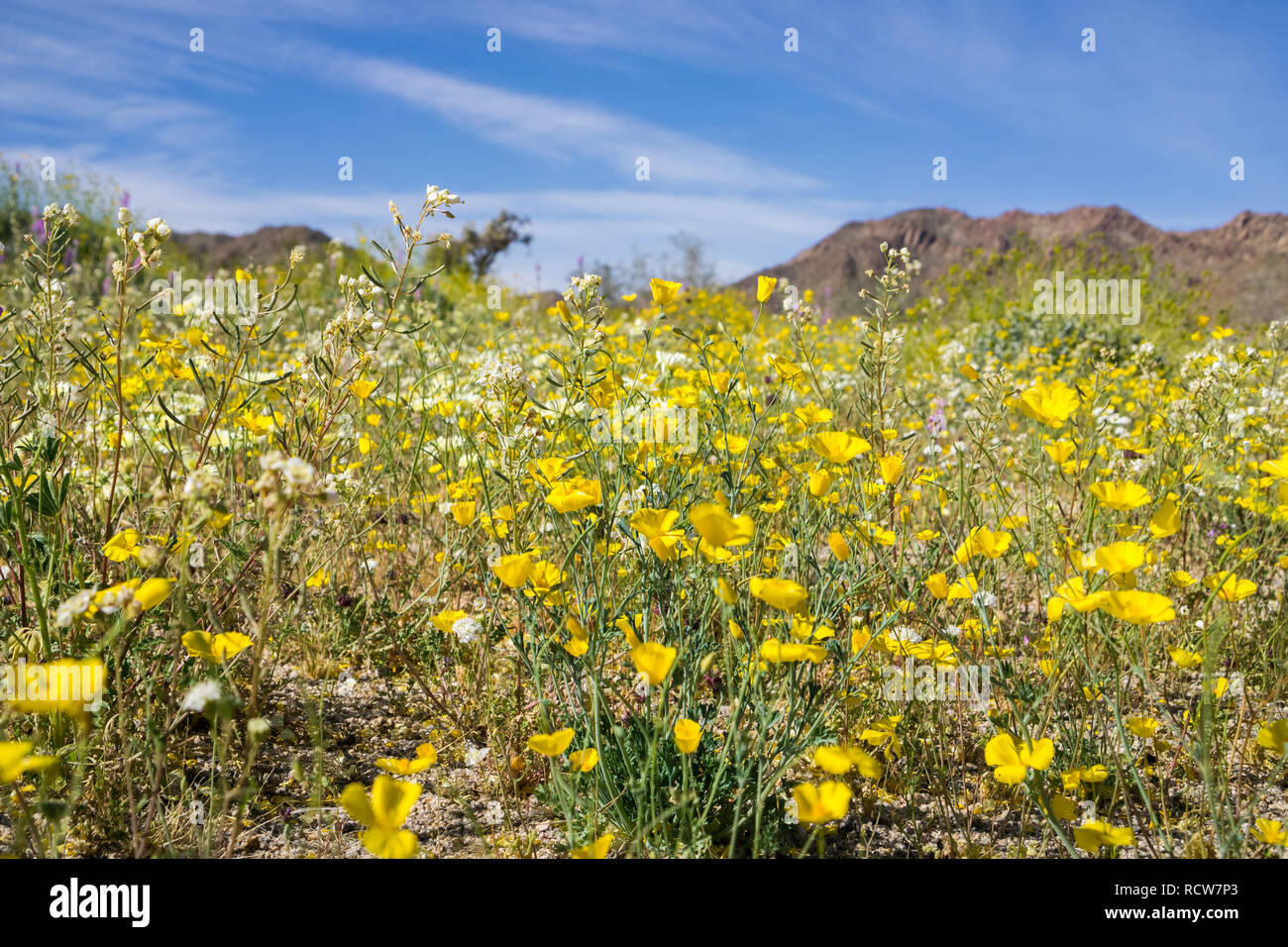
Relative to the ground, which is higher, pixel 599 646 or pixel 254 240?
pixel 254 240

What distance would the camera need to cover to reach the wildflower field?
4.25 ft

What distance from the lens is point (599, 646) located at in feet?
5.14

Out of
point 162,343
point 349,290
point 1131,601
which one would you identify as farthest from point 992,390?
point 162,343

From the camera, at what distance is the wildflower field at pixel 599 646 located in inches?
51.0

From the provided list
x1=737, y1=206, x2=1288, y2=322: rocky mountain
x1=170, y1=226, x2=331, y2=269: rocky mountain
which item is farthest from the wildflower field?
x1=737, y1=206, x2=1288, y2=322: rocky mountain

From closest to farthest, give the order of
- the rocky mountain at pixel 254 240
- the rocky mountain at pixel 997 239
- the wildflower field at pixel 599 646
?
the wildflower field at pixel 599 646, the rocky mountain at pixel 254 240, the rocky mountain at pixel 997 239

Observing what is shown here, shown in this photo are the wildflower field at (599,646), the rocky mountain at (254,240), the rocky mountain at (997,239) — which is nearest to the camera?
the wildflower field at (599,646)

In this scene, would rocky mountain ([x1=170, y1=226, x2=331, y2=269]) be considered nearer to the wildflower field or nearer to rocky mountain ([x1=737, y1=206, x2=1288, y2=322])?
rocky mountain ([x1=737, y1=206, x2=1288, y2=322])

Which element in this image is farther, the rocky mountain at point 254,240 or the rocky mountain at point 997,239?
the rocky mountain at point 997,239

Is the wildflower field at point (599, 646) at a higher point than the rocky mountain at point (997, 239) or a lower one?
lower

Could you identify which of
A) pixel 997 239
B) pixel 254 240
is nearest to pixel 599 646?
pixel 254 240

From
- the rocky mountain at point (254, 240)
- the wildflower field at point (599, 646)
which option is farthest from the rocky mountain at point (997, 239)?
the wildflower field at point (599, 646)

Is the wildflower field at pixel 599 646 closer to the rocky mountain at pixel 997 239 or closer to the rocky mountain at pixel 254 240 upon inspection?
the rocky mountain at pixel 254 240

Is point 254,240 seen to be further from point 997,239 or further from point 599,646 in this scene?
point 997,239
